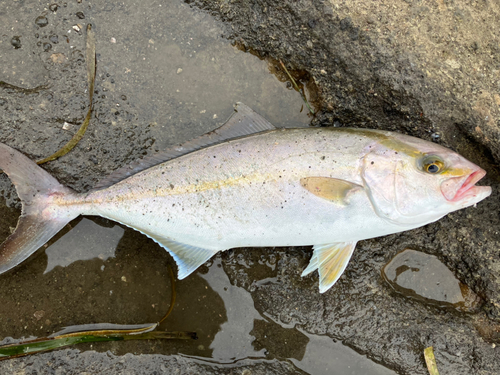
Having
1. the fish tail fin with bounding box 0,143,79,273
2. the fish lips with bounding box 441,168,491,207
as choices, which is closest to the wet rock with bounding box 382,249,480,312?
the fish lips with bounding box 441,168,491,207

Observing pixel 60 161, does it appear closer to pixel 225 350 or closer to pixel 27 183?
pixel 27 183

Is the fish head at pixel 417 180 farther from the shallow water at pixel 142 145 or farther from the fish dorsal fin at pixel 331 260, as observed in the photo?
the shallow water at pixel 142 145

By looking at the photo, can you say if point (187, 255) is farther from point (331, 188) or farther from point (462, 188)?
point (462, 188)

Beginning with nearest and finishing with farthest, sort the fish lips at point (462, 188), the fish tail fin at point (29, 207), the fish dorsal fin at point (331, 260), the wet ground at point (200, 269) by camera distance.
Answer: the fish lips at point (462, 188) → the fish tail fin at point (29, 207) → the fish dorsal fin at point (331, 260) → the wet ground at point (200, 269)

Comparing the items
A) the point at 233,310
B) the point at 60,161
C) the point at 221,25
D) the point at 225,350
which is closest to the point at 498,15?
the point at 221,25

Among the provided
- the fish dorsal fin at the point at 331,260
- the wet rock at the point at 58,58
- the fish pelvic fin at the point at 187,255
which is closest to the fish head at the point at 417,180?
the fish dorsal fin at the point at 331,260

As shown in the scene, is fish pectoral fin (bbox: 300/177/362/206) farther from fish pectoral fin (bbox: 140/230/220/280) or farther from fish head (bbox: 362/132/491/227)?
fish pectoral fin (bbox: 140/230/220/280)
